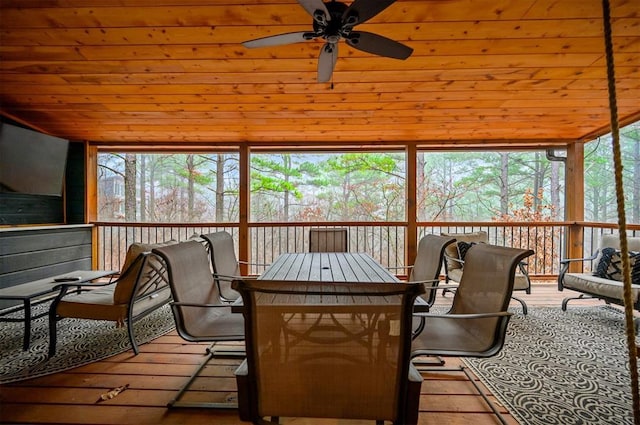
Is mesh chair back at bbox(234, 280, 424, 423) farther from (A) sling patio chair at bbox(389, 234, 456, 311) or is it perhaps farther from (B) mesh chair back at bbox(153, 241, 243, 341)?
(A) sling patio chair at bbox(389, 234, 456, 311)

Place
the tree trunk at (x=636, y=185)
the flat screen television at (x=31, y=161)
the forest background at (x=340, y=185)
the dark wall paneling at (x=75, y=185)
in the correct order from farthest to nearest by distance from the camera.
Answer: the forest background at (x=340, y=185)
the tree trunk at (x=636, y=185)
the dark wall paneling at (x=75, y=185)
the flat screen television at (x=31, y=161)

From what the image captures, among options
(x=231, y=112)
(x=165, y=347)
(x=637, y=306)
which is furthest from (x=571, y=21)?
(x=165, y=347)

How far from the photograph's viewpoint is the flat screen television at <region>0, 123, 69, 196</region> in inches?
137

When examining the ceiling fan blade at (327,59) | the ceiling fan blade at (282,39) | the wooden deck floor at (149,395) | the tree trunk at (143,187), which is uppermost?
the ceiling fan blade at (282,39)

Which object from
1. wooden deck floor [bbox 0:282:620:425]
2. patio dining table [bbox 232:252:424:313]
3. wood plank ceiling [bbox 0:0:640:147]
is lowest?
wooden deck floor [bbox 0:282:620:425]

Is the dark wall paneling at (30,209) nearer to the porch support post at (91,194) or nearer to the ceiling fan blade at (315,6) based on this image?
the porch support post at (91,194)

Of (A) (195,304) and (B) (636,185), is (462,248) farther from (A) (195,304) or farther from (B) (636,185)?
(B) (636,185)

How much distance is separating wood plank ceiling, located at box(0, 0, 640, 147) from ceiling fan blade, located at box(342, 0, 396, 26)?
38.1 inches

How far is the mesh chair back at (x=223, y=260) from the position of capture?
2.36 m

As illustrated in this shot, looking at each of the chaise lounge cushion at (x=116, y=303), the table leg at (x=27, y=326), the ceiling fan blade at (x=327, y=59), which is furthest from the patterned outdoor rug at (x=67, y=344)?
the ceiling fan blade at (x=327, y=59)

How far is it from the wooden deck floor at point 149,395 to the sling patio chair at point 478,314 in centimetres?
19

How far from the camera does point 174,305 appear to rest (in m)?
1.58

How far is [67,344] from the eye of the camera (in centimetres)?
246

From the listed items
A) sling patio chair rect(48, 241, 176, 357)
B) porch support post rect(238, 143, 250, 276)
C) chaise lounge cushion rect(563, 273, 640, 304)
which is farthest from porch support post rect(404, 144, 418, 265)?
sling patio chair rect(48, 241, 176, 357)
